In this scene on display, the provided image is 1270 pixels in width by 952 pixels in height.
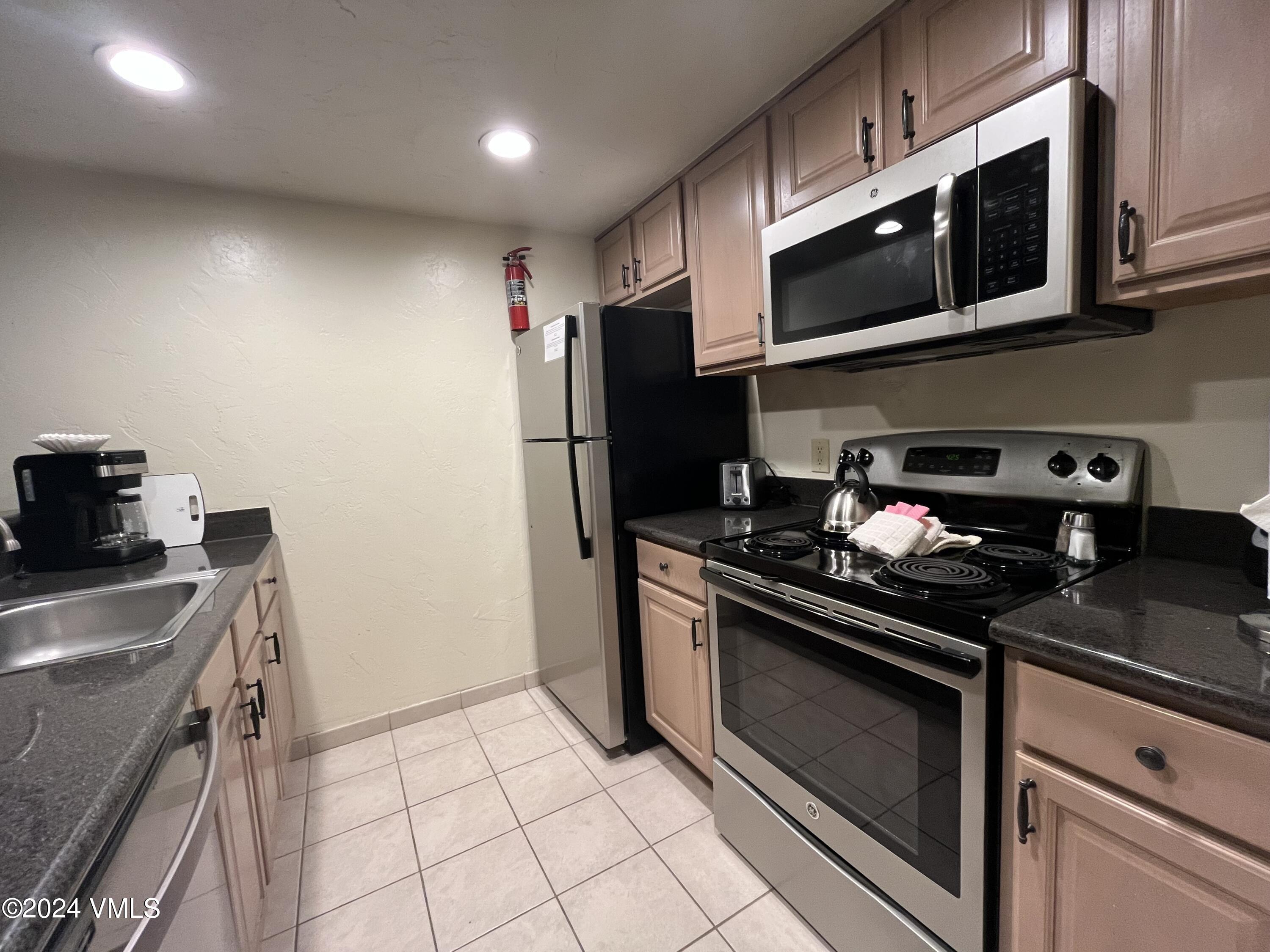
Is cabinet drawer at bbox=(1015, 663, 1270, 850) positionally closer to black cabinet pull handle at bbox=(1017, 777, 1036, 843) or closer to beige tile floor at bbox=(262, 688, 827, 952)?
black cabinet pull handle at bbox=(1017, 777, 1036, 843)

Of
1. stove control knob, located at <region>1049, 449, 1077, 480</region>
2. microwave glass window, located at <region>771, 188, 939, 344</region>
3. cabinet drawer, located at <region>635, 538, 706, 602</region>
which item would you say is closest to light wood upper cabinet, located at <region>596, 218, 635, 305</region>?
microwave glass window, located at <region>771, 188, 939, 344</region>

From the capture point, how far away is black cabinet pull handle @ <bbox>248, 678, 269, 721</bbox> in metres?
1.35

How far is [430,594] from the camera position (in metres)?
2.35

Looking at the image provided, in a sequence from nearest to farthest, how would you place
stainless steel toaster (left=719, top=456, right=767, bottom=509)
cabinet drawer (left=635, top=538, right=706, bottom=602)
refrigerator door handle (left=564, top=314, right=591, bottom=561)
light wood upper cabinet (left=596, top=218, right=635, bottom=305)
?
cabinet drawer (left=635, top=538, right=706, bottom=602) → refrigerator door handle (left=564, top=314, right=591, bottom=561) → stainless steel toaster (left=719, top=456, right=767, bottom=509) → light wood upper cabinet (left=596, top=218, right=635, bottom=305)

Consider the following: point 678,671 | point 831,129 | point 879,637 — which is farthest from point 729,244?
point 678,671

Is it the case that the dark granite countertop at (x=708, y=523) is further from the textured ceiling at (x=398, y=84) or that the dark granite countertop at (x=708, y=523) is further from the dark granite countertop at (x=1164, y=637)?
the textured ceiling at (x=398, y=84)

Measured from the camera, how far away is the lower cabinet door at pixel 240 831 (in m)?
1.00

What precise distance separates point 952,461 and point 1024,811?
892mm

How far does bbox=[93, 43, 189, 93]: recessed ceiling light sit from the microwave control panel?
6.12 ft

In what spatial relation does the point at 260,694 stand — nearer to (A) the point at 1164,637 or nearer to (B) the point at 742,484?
(B) the point at 742,484

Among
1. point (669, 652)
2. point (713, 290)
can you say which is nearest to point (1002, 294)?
point (713, 290)

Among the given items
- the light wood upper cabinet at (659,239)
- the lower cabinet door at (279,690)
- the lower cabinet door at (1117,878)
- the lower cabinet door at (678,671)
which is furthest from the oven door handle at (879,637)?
the lower cabinet door at (279,690)

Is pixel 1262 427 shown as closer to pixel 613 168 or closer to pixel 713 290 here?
pixel 713 290

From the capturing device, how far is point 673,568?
1.69 metres
